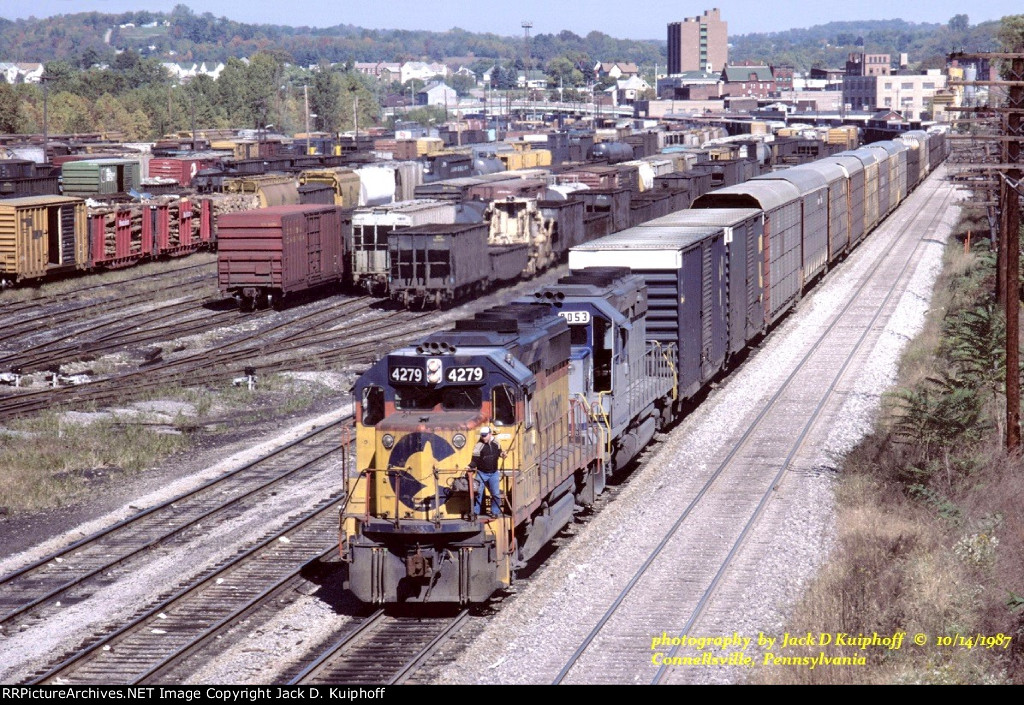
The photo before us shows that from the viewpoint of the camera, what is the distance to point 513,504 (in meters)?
16.4

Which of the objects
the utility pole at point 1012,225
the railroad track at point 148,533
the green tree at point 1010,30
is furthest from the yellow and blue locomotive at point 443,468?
the green tree at point 1010,30

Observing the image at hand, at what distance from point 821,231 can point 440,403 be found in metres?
33.5

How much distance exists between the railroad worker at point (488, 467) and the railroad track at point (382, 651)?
1.50m

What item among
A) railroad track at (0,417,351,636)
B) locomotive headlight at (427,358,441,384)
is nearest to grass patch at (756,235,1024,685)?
locomotive headlight at (427,358,441,384)

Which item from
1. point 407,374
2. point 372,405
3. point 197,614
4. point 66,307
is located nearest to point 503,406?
point 407,374

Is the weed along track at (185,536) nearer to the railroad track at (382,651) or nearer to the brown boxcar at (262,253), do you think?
the railroad track at (382,651)

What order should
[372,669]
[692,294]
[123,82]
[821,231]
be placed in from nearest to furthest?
[372,669], [692,294], [821,231], [123,82]

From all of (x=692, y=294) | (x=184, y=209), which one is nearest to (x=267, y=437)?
(x=692, y=294)

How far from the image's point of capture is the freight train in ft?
52.5

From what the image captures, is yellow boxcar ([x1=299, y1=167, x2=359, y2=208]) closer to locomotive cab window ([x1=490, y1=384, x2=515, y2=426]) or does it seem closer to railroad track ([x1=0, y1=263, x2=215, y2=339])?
railroad track ([x1=0, y1=263, x2=215, y2=339])

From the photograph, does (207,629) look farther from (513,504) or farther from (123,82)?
(123,82)

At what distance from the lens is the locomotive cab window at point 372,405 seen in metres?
16.4

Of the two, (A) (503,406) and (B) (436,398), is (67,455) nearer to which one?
(B) (436,398)

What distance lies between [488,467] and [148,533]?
765cm
